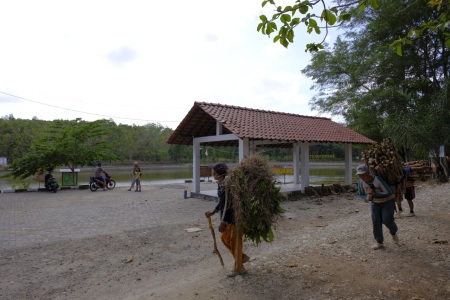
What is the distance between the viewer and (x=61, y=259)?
18.2ft

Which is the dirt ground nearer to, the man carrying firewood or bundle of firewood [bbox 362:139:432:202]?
the man carrying firewood

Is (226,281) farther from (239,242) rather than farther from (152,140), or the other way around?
(152,140)

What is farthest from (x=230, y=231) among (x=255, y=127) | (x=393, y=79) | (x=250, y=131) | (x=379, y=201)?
(x=393, y=79)

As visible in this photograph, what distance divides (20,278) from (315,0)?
5545mm

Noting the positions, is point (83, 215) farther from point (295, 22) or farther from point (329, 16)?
point (329, 16)

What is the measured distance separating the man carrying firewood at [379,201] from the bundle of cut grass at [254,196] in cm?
163

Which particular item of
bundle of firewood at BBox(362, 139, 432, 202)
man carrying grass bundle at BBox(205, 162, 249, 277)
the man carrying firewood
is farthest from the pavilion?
man carrying grass bundle at BBox(205, 162, 249, 277)

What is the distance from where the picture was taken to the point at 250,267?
445cm

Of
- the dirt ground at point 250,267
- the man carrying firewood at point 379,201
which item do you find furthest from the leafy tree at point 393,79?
the man carrying firewood at point 379,201

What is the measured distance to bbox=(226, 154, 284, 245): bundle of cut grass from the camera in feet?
13.1

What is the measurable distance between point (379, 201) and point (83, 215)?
7999 mm

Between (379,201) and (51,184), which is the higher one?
(379,201)

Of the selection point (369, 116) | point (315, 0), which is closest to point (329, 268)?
point (315, 0)

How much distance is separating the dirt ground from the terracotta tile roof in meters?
4.85
